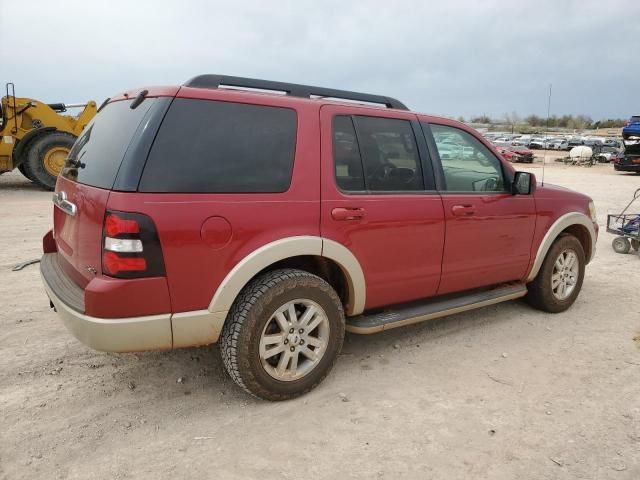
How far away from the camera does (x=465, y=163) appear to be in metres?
4.12

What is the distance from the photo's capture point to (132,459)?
8.53 ft

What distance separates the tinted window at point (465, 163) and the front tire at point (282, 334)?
1.45 meters

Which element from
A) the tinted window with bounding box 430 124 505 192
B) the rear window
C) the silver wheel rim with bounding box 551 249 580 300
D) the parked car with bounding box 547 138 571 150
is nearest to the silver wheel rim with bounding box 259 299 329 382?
the rear window

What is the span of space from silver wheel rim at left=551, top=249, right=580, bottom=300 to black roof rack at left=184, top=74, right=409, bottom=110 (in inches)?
87.9

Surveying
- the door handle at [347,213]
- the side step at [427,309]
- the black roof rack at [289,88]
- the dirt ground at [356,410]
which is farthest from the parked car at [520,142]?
the door handle at [347,213]

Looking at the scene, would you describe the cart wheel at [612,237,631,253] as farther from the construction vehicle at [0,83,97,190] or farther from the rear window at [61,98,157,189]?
the construction vehicle at [0,83,97,190]

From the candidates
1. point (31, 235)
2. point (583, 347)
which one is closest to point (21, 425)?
point (583, 347)

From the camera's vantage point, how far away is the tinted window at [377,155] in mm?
3365

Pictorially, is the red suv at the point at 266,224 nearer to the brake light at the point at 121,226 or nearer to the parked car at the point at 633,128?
the brake light at the point at 121,226

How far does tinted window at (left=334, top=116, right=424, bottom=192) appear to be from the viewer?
11.0 ft

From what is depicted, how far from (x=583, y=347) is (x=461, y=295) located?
105 cm

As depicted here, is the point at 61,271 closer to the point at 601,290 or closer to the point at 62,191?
the point at 62,191

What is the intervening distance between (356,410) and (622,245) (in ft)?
20.1

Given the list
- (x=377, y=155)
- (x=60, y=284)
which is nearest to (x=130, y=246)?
(x=60, y=284)
